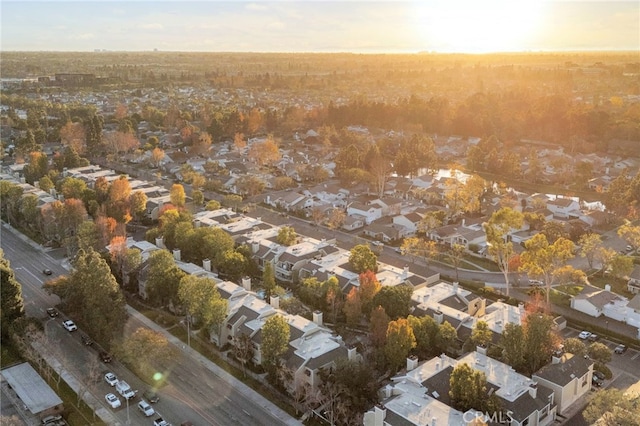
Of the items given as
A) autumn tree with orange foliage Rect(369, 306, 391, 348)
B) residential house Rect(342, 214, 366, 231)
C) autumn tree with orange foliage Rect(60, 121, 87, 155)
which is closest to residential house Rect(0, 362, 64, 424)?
autumn tree with orange foliage Rect(369, 306, 391, 348)

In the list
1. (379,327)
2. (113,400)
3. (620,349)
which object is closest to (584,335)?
(620,349)

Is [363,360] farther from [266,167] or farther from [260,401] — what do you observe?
[266,167]

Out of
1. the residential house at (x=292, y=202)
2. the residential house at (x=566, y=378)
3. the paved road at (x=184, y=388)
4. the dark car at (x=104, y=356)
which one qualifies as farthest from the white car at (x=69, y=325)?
the residential house at (x=292, y=202)

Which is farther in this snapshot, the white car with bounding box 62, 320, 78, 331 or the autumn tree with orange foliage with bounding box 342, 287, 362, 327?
the white car with bounding box 62, 320, 78, 331

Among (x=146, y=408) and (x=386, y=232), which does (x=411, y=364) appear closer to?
(x=146, y=408)

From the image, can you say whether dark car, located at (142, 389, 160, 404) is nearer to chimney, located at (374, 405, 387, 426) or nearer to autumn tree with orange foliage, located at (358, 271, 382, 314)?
chimney, located at (374, 405, 387, 426)

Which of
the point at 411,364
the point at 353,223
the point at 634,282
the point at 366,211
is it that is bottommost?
the point at 353,223
